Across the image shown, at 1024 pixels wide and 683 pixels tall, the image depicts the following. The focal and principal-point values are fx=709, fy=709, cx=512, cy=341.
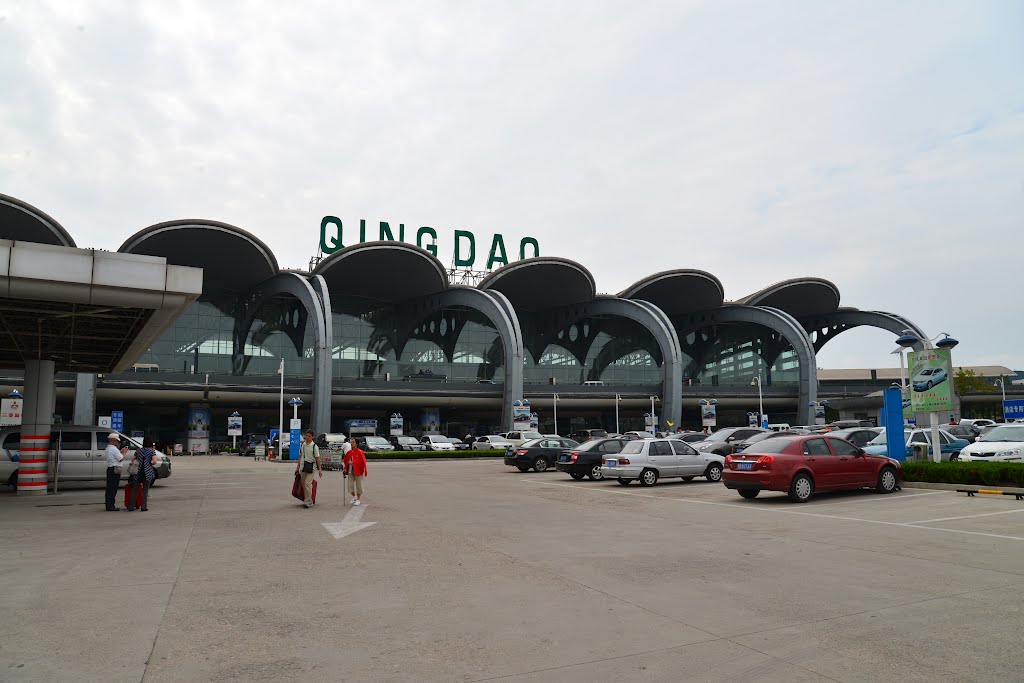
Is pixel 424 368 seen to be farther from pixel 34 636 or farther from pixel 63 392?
pixel 34 636

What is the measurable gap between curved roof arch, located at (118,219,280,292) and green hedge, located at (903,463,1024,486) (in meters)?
43.5

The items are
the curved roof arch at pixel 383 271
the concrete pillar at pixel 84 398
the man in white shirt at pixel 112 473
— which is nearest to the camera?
the man in white shirt at pixel 112 473

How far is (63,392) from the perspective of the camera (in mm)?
48438

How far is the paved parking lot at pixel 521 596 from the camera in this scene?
5.18 meters

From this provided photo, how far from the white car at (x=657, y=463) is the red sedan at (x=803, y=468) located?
14.6 feet

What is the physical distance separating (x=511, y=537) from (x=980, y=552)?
6.42 meters

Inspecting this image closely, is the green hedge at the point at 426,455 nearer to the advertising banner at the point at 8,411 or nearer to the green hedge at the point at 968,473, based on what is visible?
the advertising banner at the point at 8,411

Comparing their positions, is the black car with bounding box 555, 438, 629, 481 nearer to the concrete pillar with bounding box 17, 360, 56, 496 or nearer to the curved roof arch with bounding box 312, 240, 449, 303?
the concrete pillar with bounding box 17, 360, 56, 496

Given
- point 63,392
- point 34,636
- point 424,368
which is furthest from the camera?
point 424,368

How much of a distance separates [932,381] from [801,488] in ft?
23.9

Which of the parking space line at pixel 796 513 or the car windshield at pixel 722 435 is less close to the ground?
the car windshield at pixel 722 435

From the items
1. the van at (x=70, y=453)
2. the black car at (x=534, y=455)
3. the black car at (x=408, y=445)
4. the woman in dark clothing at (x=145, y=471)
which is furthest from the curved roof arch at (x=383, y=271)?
the woman in dark clothing at (x=145, y=471)

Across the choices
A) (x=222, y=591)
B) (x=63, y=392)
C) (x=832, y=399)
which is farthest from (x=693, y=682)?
(x=832, y=399)

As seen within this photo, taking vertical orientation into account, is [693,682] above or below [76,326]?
below
